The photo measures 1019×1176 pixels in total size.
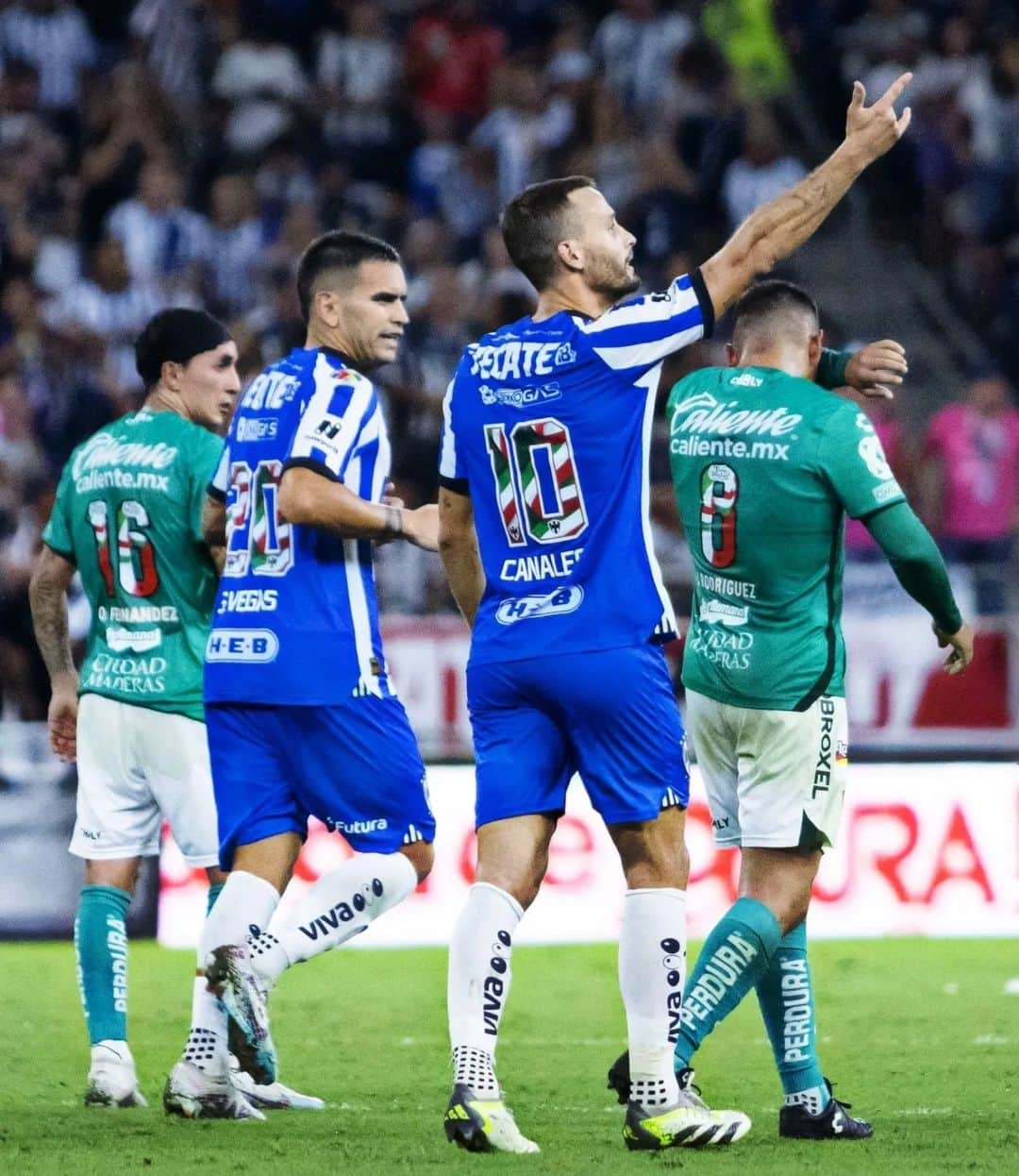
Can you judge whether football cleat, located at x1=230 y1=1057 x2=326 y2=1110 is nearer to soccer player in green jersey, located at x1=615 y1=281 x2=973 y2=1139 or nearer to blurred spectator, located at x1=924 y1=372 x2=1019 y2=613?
soccer player in green jersey, located at x1=615 y1=281 x2=973 y2=1139

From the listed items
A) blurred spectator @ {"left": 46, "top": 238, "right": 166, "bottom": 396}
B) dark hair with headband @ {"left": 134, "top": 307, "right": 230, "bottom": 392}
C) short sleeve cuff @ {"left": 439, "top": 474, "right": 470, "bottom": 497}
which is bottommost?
short sleeve cuff @ {"left": 439, "top": 474, "right": 470, "bottom": 497}

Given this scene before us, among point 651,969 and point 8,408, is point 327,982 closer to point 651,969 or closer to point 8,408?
point 651,969

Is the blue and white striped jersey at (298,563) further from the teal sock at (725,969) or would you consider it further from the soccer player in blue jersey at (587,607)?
the teal sock at (725,969)

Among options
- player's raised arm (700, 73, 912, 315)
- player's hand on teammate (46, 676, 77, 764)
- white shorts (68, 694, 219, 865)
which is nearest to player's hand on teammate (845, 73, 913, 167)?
player's raised arm (700, 73, 912, 315)

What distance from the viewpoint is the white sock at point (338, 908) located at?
6.16m

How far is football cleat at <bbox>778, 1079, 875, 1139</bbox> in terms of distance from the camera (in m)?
6.16

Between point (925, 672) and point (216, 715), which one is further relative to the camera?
point (925, 672)

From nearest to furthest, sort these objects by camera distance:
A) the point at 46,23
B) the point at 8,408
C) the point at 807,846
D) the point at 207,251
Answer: the point at 807,846 → the point at 8,408 → the point at 207,251 → the point at 46,23

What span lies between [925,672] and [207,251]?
21.3 ft

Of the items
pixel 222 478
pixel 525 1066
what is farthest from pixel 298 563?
pixel 525 1066

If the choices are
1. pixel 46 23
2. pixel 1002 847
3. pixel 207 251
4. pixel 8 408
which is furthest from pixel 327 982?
pixel 46 23

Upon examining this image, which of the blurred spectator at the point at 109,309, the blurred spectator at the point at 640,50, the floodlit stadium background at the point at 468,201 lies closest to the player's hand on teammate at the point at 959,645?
the floodlit stadium background at the point at 468,201

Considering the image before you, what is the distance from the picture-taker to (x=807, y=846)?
20.6 feet

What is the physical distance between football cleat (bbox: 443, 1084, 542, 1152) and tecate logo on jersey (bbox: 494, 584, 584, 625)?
3.72 feet
